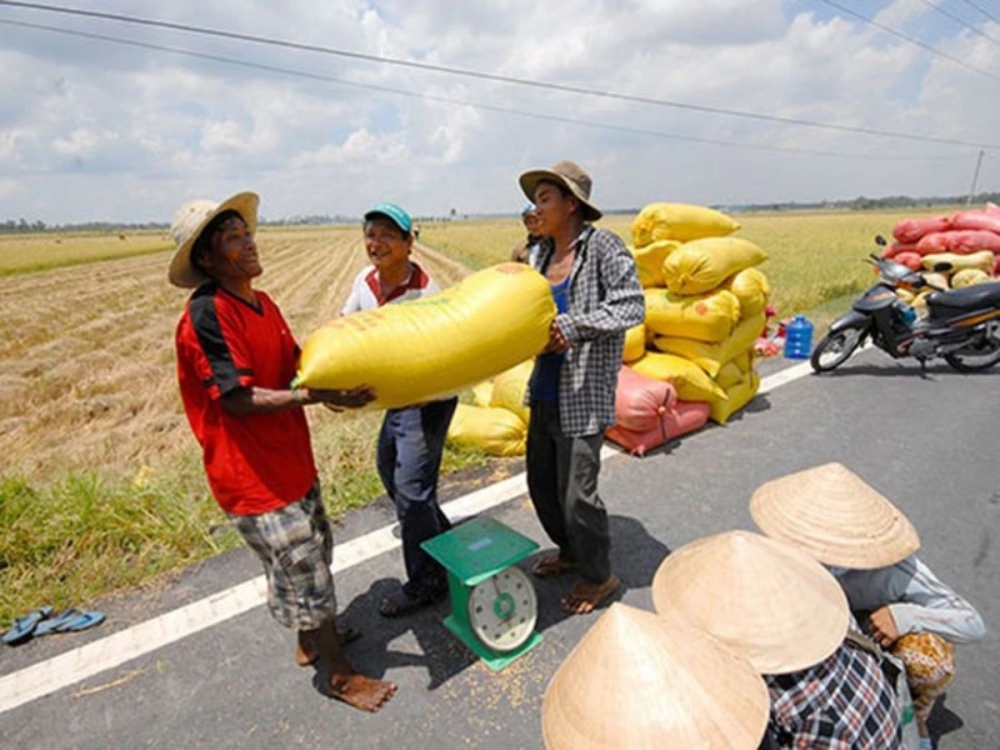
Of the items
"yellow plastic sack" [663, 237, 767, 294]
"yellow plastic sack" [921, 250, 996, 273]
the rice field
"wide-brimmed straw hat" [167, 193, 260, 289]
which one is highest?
"wide-brimmed straw hat" [167, 193, 260, 289]

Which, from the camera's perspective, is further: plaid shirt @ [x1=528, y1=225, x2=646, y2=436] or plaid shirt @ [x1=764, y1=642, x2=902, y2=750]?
plaid shirt @ [x1=528, y1=225, x2=646, y2=436]

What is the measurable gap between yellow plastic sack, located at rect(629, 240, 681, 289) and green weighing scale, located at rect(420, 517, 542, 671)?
2887 mm

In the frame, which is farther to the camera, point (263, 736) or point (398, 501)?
point (398, 501)

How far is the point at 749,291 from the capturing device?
Result: 4.41 metres

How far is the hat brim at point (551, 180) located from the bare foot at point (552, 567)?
1681 mm

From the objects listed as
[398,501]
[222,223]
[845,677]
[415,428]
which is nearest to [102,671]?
[398,501]

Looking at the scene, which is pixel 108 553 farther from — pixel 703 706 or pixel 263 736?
pixel 703 706

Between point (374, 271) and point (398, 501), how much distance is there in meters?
1.08

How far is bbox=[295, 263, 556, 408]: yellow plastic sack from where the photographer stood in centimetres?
172

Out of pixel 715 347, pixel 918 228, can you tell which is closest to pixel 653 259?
pixel 715 347

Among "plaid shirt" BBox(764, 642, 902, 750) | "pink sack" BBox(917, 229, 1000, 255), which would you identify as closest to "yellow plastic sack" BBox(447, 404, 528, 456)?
"plaid shirt" BBox(764, 642, 902, 750)

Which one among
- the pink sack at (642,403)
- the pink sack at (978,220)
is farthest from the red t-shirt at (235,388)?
the pink sack at (978,220)

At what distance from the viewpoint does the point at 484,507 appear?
3318mm

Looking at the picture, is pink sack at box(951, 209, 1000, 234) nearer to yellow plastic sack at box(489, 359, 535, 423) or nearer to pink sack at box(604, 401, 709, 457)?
pink sack at box(604, 401, 709, 457)
